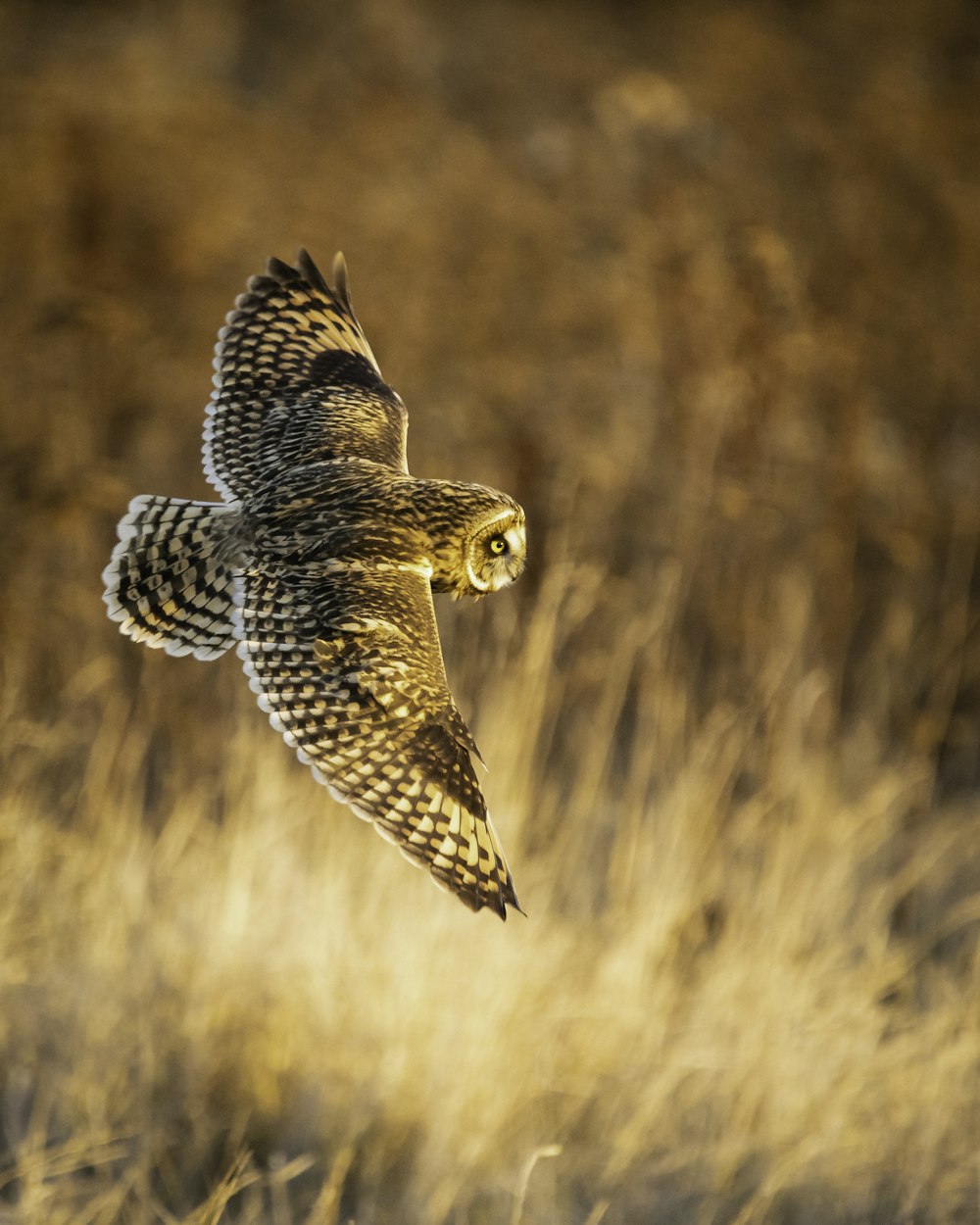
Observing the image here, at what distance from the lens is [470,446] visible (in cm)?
803

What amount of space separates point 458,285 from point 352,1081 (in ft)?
24.1

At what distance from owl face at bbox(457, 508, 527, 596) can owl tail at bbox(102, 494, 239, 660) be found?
14.3 inches

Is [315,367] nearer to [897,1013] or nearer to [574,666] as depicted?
[897,1013]

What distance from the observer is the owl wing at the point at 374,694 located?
1.63 meters

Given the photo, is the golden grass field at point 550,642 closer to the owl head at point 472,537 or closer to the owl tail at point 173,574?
the owl tail at point 173,574

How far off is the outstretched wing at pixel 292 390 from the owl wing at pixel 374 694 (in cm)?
31

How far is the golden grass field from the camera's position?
3785mm

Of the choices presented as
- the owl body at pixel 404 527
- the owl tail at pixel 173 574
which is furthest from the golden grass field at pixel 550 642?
the owl body at pixel 404 527

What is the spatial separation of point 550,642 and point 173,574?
166 cm

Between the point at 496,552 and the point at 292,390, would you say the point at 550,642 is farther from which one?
the point at 496,552

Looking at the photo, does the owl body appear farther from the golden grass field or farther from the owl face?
the golden grass field

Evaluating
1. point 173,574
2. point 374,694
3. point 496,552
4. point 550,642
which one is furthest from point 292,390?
point 550,642

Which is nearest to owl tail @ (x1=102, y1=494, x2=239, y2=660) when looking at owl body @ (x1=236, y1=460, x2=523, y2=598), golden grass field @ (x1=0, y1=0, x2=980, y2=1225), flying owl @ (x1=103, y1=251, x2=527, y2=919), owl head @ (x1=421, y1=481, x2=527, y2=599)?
flying owl @ (x1=103, y1=251, x2=527, y2=919)

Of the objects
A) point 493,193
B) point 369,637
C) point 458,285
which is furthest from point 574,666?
point 493,193
